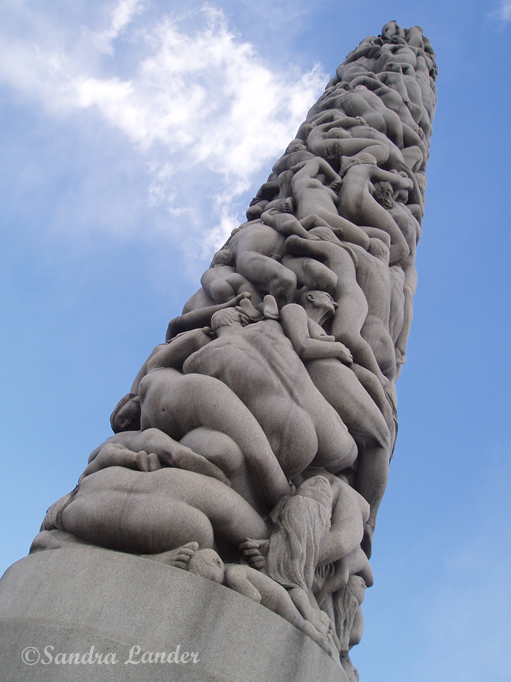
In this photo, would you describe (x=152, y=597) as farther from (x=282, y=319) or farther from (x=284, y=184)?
(x=284, y=184)

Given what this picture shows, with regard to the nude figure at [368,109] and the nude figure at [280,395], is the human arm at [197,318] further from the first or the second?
the nude figure at [368,109]

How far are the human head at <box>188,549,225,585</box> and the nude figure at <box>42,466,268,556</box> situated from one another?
3.4 inches

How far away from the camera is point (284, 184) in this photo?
7.87m

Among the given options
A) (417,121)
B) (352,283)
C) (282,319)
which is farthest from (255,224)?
(417,121)

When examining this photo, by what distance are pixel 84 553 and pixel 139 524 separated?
0.27 meters

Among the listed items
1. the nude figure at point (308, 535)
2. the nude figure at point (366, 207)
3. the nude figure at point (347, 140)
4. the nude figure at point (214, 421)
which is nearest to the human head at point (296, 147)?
the nude figure at point (347, 140)

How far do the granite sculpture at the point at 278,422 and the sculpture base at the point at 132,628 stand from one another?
0.49 feet

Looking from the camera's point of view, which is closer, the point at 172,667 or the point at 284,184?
the point at 172,667

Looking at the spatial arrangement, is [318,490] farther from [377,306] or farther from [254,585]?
[377,306]

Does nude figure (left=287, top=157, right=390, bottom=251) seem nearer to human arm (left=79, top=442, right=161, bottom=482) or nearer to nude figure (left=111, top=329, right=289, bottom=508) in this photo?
nude figure (left=111, top=329, right=289, bottom=508)

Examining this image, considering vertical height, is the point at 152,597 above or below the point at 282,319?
below

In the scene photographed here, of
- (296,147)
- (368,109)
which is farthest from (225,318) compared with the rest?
(368,109)

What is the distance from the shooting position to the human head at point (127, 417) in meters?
4.70

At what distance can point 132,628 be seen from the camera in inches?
107
